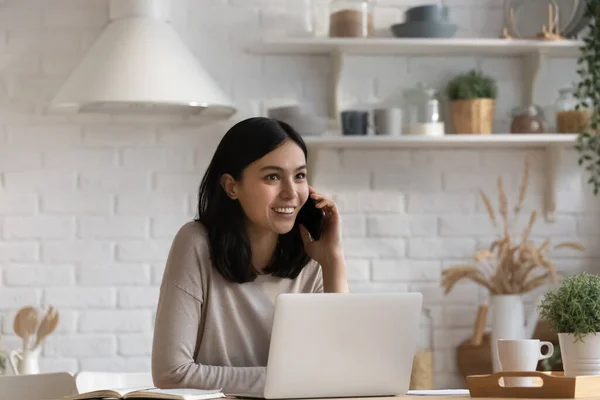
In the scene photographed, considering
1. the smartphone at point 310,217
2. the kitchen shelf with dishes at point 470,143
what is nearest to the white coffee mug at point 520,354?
the smartphone at point 310,217

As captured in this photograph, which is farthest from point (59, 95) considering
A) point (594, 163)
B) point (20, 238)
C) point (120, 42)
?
point (594, 163)

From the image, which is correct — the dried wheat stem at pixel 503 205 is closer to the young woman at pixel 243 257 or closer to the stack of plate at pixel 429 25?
the stack of plate at pixel 429 25

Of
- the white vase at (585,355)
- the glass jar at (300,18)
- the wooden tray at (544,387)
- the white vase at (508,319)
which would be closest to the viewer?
the wooden tray at (544,387)

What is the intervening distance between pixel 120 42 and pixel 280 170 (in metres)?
1.30

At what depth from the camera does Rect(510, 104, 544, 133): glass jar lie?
3.45 metres

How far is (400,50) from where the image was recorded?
139 inches

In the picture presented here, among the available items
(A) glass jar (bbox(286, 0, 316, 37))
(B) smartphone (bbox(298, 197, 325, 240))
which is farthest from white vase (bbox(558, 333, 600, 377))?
(A) glass jar (bbox(286, 0, 316, 37))

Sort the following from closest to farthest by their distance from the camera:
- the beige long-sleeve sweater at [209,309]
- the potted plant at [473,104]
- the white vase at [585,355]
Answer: the white vase at [585,355], the beige long-sleeve sweater at [209,309], the potted plant at [473,104]

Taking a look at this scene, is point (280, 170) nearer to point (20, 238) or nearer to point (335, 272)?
point (335, 272)

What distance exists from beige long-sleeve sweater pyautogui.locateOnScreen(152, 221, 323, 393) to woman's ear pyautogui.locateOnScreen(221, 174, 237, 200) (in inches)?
4.3

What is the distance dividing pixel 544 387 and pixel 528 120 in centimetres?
195

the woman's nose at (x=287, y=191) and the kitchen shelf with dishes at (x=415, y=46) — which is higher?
the kitchen shelf with dishes at (x=415, y=46)

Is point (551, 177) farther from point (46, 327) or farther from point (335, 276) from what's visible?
point (46, 327)

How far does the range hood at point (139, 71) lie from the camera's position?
321 cm
